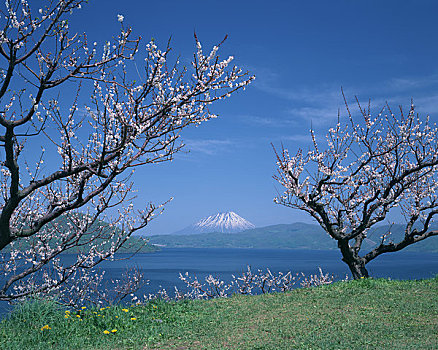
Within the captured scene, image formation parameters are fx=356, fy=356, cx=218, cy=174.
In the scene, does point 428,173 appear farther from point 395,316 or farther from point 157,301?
point 157,301

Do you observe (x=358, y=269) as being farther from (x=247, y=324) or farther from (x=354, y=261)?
(x=247, y=324)

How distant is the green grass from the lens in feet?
21.2

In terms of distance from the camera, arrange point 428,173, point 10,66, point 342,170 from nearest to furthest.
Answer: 1. point 10,66
2. point 342,170
3. point 428,173

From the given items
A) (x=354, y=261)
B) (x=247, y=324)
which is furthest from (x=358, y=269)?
(x=247, y=324)

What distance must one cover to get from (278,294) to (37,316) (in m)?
6.73

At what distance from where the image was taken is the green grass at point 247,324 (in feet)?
21.2

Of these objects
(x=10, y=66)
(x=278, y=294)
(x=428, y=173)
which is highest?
(x=10, y=66)

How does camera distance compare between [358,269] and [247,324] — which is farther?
[358,269]

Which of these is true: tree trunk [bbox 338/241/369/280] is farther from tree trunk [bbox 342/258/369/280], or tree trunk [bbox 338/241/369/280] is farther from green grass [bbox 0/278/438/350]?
green grass [bbox 0/278/438/350]

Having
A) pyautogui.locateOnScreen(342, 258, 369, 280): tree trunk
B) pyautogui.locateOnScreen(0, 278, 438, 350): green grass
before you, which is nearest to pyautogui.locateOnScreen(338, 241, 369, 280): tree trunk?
pyautogui.locateOnScreen(342, 258, 369, 280): tree trunk

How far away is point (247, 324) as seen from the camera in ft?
25.5

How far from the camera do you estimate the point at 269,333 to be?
7.04 meters

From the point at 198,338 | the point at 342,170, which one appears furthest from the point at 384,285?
the point at 198,338

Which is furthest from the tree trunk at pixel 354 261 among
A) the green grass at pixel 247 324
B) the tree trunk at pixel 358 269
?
the green grass at pixel 247 324
